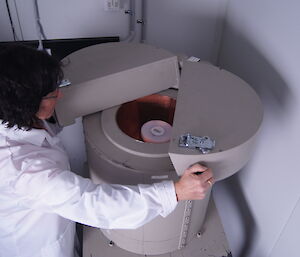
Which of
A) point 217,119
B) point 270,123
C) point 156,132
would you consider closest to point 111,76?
A: point 156,132

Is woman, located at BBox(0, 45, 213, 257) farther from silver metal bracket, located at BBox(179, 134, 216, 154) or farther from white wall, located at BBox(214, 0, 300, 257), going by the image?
white wall, located at BBox(214, 0, 300, 257)

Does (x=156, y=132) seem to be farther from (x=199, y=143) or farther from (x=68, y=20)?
(x=68, y=20)

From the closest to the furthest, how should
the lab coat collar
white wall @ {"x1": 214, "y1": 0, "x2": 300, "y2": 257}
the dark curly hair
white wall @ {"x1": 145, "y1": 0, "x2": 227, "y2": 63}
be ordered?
the dark curly hair
the lab coat collar
white wall @ {"x1": 214, "y1": 0, "x2": 300, "y2": 257}
white wall @ {"x1": 145, "y1": 0, "x2": 227, "y2": 63}

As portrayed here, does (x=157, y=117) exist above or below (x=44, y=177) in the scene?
below

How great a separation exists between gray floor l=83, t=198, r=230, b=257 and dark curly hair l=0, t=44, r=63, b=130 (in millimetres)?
655

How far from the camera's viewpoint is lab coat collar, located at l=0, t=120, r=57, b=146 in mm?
784

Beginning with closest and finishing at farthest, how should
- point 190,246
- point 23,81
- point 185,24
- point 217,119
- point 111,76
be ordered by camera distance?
1. point 23,81
2. point 217,119
3. point 111,76
4. point 190,246
5. point 185,24

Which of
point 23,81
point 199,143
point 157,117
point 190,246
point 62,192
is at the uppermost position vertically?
point 23,81

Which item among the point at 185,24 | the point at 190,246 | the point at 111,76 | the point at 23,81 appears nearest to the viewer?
the point at 23,81

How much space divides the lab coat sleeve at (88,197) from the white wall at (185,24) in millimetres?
816

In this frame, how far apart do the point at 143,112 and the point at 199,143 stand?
1.75 ft

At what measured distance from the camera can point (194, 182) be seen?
72 cm

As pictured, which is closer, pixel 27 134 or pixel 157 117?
pixel 27 134

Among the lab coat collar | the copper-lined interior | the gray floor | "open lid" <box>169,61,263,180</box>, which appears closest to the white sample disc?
the copper-lined interior
